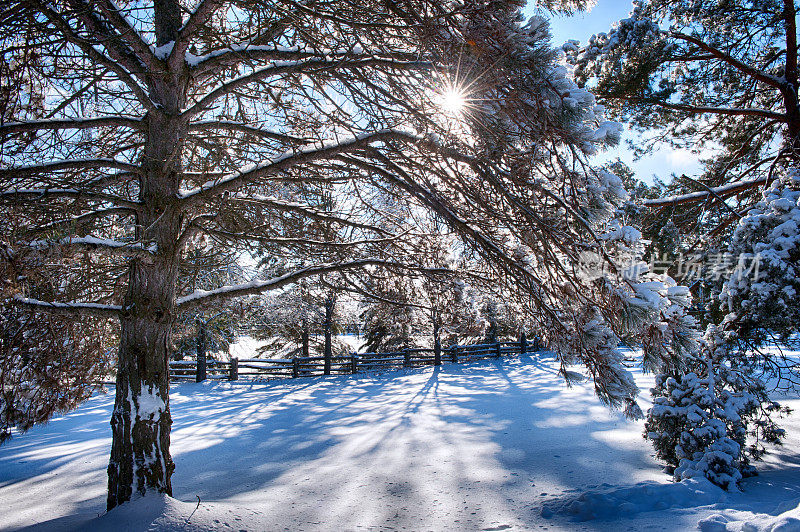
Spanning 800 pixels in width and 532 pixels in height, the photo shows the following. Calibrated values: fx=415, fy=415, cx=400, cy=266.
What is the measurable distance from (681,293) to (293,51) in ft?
11.2

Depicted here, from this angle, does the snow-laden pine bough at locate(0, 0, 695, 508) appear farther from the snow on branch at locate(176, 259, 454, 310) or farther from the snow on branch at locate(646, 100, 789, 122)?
the snow on branch at locate(646, 100, 789, 122)

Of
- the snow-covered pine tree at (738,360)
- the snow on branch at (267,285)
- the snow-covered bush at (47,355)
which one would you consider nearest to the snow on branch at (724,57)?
the snow-covered pine tree at (738,360)

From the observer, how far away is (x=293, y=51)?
11.3ft

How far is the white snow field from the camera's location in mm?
3998

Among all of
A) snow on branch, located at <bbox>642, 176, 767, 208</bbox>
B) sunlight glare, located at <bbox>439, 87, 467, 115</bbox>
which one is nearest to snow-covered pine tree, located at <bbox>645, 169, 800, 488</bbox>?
snow on branch, located at <bbox>642, 176, 767, 208</bbox>

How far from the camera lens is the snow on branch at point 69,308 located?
12.2 ft

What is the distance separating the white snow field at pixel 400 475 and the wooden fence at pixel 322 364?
19.0 feet

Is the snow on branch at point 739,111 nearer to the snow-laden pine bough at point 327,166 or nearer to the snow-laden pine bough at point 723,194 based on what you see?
the snow-laden pine bough at point 723,194

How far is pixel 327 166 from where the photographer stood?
13.5 feet

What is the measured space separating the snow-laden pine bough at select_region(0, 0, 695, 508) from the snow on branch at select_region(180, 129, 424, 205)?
0.02 m

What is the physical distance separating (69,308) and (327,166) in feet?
9.01

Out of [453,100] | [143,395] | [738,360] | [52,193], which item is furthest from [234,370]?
[453,100]

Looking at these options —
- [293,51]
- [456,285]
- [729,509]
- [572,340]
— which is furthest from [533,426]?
[293,51]

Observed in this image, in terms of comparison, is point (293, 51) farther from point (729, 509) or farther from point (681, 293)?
point (729, 509)
